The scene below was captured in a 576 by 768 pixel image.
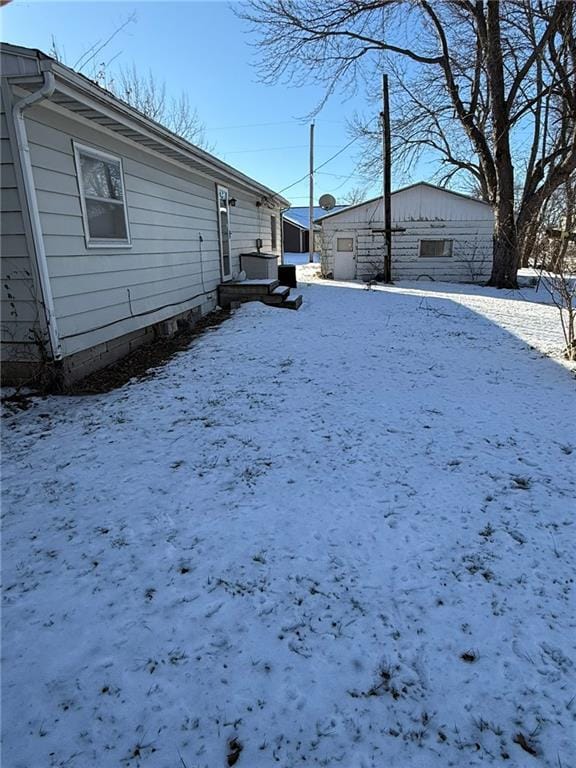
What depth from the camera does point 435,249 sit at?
17.0 m

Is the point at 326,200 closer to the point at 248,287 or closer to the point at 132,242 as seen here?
the point at 248,287

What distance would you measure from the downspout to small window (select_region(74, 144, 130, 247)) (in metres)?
0.82

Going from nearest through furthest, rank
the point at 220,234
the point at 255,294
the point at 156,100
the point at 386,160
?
the point at 255,294, the point at 220,234, the point at 386,160, the point at 156,100

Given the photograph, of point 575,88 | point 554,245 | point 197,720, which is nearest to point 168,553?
point 197,720

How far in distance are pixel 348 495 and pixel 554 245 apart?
4.73 meters

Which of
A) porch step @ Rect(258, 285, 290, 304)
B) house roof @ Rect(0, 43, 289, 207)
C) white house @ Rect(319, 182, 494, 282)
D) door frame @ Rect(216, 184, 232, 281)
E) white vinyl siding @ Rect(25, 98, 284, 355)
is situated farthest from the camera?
white house @ Rect(319, 182, 494, 282)

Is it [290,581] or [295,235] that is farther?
[295,235]

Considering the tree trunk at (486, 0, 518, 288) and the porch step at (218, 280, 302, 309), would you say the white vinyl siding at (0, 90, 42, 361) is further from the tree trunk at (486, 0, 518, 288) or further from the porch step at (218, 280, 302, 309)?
the tree trunk at (486, 0, 518, 288)

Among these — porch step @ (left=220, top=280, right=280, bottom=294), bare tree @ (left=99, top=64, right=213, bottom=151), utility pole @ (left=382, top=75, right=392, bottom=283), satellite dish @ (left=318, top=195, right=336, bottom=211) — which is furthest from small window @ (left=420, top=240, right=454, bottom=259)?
satellite dish @ (left=318, top=195, right=336, bottom=211)

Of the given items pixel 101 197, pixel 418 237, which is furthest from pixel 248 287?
pixel 418 237

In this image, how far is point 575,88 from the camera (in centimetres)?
1235

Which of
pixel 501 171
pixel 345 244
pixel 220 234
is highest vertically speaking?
pixel 501 171

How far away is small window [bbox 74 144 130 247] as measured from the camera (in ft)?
16.4

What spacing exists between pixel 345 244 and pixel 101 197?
13.2m
